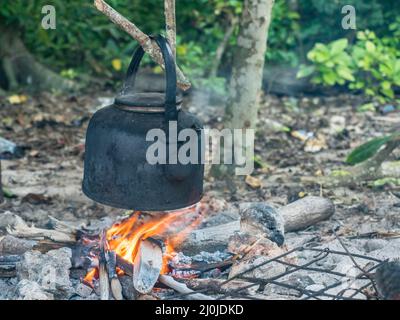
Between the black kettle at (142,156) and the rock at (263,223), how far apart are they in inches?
30.3

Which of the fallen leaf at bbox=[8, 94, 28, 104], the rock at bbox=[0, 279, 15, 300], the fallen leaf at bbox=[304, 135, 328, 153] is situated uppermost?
the fallen leaf at bbox=[8, 94, 28, 104]

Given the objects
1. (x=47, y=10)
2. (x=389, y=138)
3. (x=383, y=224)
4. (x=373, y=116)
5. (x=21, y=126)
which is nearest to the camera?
(x=383, y=224)

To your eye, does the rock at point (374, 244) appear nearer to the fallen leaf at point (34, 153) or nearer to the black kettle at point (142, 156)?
the black kettle at point (142, 156)

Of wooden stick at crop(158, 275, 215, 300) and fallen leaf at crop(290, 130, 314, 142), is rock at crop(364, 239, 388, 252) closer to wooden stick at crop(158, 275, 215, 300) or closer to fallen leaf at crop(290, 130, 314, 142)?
wooden stick at crop(158, 275, 215, 300)

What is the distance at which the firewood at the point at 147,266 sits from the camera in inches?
149

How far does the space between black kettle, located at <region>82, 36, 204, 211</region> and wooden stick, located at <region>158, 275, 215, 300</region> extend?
47 centimetres

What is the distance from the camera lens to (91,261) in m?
4.10

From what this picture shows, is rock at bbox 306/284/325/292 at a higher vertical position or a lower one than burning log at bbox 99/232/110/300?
lower

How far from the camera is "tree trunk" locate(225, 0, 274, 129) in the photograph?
5898mm

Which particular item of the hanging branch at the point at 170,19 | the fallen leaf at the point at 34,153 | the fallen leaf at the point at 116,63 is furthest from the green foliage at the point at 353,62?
the hanging branch at the point at 170,19

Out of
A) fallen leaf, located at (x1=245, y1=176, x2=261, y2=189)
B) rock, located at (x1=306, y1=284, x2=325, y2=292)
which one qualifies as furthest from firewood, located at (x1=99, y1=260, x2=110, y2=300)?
fallen leaf, located at (x1=245, y1=176, x2=261, y2=189)

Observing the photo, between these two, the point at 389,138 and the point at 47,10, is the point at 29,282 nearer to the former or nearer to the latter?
the point at 389,138

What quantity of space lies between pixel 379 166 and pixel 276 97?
344 centimetres
